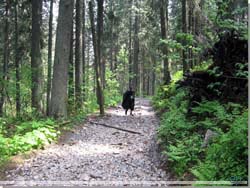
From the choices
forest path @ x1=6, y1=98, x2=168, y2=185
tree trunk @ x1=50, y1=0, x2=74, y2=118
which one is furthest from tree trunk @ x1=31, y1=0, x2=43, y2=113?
forest path @ x1=6, y1=98, x2=168, y2=185

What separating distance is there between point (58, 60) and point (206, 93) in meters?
6.05

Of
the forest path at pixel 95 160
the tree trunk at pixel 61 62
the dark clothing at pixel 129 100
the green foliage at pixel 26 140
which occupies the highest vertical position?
the tree trunk at pixel 61 62

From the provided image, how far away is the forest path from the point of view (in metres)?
7.05

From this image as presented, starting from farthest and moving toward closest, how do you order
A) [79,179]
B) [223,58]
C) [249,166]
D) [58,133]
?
[58,133]
[223,58]
[79,179]
[249,166]

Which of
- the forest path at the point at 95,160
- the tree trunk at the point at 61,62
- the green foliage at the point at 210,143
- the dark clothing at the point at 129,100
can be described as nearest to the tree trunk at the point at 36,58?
the tree trunk at the point at 61,62

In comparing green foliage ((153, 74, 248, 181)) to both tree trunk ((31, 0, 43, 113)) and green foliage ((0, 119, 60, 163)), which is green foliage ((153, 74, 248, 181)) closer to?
green foliage ((0, 119, 60, 163))

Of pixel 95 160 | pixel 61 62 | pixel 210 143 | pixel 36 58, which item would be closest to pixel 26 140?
pixel 95 160

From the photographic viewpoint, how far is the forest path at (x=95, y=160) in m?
7.05

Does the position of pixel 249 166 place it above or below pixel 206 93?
below

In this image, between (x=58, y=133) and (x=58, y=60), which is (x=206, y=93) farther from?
(x=58, y=60)

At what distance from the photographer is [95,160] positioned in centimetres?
839

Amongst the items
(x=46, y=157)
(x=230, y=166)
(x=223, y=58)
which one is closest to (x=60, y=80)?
(x=46, y=157)

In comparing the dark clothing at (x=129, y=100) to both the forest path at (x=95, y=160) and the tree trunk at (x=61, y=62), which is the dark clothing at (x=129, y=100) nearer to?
the tree trunk at (x=61, y=62)

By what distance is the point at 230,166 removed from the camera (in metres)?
5.63
